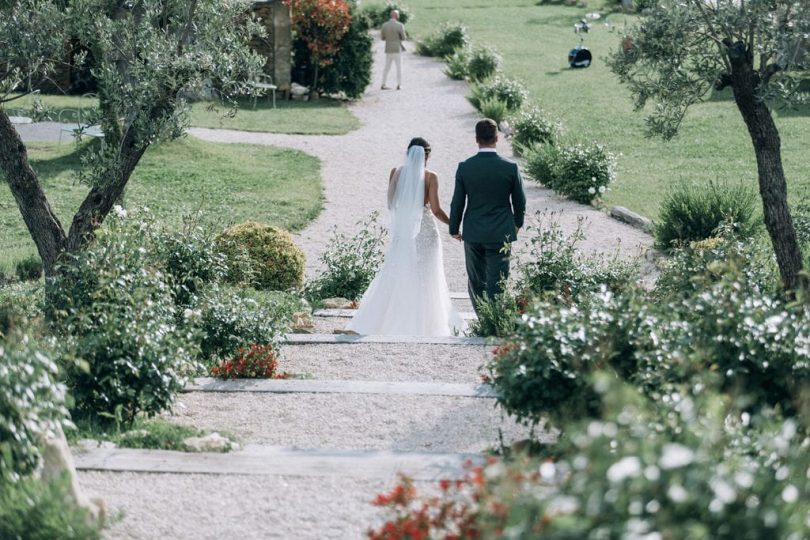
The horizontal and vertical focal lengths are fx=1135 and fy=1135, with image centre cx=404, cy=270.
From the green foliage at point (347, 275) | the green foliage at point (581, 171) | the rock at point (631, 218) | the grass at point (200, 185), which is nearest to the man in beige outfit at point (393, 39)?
the grass at point (200, 185)

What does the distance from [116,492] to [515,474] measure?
2.57 meters

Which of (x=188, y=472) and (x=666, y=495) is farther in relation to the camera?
(x=188, y=472)

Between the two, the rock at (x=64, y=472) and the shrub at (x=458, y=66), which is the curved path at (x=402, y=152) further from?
the rock at (x=64, y=472)

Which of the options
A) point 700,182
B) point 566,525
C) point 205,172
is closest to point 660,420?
point 566,525

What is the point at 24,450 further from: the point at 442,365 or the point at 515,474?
the point at 442,365

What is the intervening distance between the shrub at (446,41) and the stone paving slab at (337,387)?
2410 cm

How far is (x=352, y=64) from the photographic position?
2591 centimetres

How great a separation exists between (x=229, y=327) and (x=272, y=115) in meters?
15.9

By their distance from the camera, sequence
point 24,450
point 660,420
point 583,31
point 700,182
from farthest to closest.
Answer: point 583,31 < point 700,182 < point 24,450 < point 660,420

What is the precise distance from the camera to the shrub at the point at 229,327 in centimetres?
884

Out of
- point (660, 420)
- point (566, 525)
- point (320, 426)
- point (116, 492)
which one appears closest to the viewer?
point (566, 525)

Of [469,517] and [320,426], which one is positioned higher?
[469,517]

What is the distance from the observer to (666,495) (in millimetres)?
3594

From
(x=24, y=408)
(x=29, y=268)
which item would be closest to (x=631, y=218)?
(x=29, y=268)
